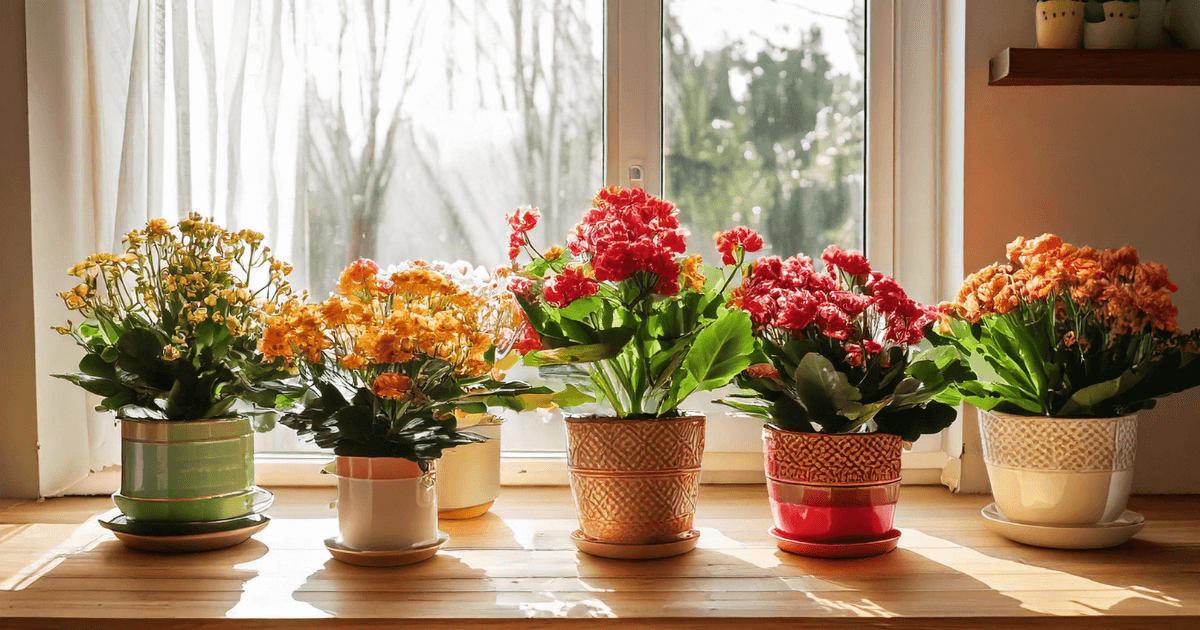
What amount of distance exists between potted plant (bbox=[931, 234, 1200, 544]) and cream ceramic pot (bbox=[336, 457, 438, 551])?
0.77 meters

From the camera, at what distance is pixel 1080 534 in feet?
4.09

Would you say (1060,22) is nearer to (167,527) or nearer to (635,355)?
(635,355)

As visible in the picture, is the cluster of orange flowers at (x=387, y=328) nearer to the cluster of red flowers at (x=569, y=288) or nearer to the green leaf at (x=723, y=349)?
Answer: the cluster of red flowers at (x=569, y=288)

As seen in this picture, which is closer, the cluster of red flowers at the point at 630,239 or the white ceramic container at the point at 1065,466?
the cluster of red flowers at the point at 630,239

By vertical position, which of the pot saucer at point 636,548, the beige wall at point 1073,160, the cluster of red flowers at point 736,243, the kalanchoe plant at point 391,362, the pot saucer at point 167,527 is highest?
the beige wall at point 1073,160

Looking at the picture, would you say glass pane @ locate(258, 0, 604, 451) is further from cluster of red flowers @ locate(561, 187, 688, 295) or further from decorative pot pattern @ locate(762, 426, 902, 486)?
decorative pot pattern @ locate(762, 426, 902, 486)

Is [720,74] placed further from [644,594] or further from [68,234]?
[68,234]

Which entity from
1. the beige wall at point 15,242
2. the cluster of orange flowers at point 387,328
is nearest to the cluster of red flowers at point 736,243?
the cluster of orange flowers at point 387,328

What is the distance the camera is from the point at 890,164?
1684mm

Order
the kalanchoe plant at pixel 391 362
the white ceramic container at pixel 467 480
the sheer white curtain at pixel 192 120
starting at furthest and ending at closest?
the sheer white curtain at pixel 192 120
the white ceramic container at pixel 467 480
the kalanchoe plant at pixel 391 362

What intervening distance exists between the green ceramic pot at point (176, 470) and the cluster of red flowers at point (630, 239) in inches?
23.1

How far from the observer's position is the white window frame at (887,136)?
5.47 ft

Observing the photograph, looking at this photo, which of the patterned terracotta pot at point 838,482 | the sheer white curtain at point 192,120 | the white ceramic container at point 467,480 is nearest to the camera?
the patterned terracotta pot at point 838,482

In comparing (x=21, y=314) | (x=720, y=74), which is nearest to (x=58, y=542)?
(x=21, y=314)
